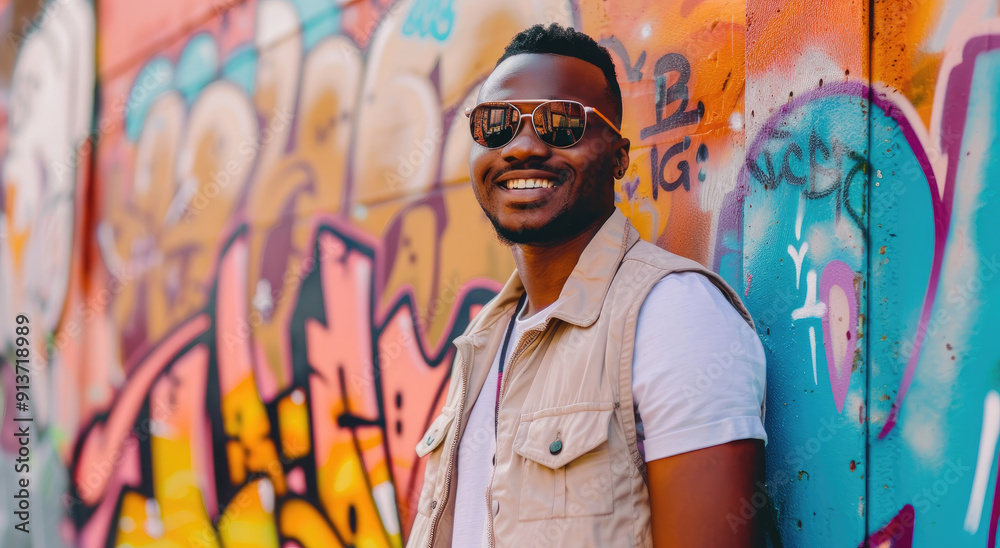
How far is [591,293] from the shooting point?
1.85 metres

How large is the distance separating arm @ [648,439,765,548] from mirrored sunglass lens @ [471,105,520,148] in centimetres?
90

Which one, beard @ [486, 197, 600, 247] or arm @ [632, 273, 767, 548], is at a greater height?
beard @ [486, 197, 600, 247]

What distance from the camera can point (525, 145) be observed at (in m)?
1.97

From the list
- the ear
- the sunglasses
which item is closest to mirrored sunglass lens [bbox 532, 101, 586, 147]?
the sunglasses

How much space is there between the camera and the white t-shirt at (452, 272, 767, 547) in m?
1.52

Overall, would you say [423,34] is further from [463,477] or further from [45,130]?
[45,130]

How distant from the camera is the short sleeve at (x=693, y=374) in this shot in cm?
152

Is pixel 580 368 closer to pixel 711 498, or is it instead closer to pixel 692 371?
pixel 692 371

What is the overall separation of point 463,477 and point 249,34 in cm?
343

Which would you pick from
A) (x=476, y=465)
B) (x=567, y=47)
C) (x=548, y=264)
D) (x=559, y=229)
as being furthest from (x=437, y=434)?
(x=567, y=47)

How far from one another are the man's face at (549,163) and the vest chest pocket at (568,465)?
499 mm

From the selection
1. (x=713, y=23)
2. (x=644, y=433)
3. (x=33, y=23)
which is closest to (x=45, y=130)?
(x=33, y=23)

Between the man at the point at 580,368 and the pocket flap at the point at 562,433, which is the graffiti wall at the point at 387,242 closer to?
the man at the point at 580,368

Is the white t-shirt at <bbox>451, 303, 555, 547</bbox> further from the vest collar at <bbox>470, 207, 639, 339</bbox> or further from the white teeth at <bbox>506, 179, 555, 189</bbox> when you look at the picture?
the white teeth at <bbox>506, 179, 555, 189</bbox>
